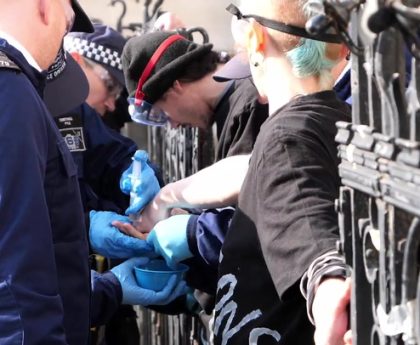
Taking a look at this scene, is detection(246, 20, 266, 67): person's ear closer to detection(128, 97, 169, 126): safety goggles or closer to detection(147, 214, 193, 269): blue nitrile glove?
detection(147, 214, 193, 269): blue nitrile glove

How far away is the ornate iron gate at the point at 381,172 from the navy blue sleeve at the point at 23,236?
79 centimetres

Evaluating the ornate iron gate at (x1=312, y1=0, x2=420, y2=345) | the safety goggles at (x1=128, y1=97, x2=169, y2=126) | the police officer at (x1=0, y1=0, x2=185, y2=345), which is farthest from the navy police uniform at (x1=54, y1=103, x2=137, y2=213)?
the ornate iron gate at (x1=312, y1=0, x2=420, y2=345)

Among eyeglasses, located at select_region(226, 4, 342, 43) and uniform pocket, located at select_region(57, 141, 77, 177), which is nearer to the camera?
eyeglasses, located at select_region(226, 4, 342, 43)

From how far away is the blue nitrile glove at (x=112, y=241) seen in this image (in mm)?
3078

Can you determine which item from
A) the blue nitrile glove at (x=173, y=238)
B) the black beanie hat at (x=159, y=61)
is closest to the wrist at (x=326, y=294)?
the blue nitrile glove at (x=173, y=238)

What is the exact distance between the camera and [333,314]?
4.88 feet

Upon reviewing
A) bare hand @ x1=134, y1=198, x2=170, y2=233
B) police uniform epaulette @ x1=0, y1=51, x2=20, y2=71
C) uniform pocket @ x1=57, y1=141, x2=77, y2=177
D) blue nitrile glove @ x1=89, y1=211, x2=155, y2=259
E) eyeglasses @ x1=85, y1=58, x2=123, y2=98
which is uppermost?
police uniform epaulette @ x1=0, y1=51, x2=20, y2=71

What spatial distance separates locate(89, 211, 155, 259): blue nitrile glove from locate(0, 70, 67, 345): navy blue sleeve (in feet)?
3.72

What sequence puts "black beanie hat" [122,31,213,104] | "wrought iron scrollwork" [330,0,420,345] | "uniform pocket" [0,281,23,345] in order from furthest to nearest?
"black beanie hat" [122,31,213,104], "uniform pocket" [0,281,23,345], "wrought iron scrollwork" [330,0,420,345]

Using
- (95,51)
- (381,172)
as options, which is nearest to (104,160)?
(95,51)

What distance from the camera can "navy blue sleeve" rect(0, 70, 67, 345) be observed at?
1829 mm

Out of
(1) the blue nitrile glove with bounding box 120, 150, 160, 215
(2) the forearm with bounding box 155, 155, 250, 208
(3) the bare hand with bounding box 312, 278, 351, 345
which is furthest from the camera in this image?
(1) the blue nitrile glove with bounding box 120, 150, 160, 215

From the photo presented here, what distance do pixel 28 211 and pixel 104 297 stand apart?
3.90ft

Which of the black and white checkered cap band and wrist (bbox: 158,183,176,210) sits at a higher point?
the black and white checkered cap band
